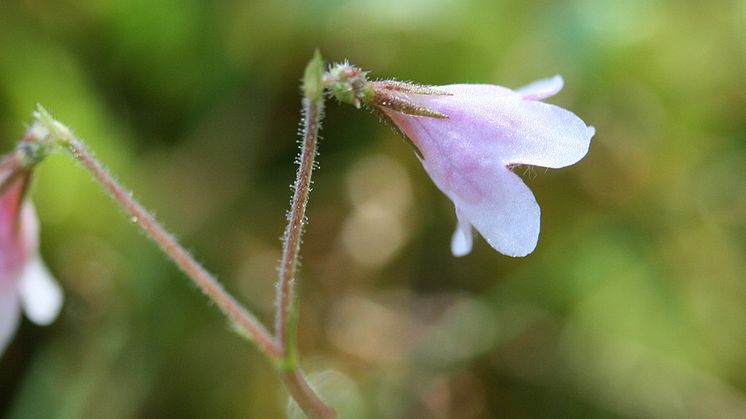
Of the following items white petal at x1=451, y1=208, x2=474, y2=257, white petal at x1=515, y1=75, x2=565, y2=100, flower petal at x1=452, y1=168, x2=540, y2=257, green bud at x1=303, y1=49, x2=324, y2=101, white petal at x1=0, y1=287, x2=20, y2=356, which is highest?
white petal at x1=0, y1=287, x2=20, y2=356

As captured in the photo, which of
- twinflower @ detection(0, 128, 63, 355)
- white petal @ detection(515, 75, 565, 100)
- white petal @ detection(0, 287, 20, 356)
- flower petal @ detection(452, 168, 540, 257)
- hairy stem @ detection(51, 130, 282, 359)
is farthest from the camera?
white petal @ detection(0, 287, 20, 356)

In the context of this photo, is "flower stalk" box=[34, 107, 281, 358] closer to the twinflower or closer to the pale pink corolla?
the twinflower

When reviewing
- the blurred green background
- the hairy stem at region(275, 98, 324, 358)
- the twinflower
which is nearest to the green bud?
the hairy stem at region(275, 98, 324, 358)

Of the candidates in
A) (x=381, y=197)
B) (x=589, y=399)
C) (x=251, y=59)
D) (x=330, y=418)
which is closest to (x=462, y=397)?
(x=589, y=399)

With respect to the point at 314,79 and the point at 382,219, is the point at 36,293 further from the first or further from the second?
the point at 382,219

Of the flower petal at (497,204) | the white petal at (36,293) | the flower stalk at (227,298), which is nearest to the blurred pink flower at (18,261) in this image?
the white petal at (36,293)

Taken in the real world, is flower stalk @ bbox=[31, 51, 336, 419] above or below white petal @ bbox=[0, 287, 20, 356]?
below

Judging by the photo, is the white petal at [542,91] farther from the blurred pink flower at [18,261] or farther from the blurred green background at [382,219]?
the blurred green background at [382,219]

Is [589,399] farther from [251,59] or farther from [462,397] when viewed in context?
[251,59]
